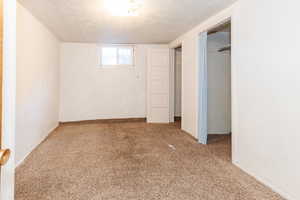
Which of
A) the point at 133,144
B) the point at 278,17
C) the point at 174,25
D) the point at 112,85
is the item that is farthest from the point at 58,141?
the point at 278,17

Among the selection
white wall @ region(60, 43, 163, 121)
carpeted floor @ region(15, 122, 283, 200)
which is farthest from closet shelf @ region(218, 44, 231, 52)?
white wall @ region(60, 43, 163, 121)

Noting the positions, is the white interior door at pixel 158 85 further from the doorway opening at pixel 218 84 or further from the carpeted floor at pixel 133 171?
the carpeted floor at pixel 133 171

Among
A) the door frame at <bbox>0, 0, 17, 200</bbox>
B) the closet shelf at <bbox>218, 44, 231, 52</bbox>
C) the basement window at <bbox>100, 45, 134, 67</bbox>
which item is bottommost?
the door frame at <bbox>0, 0, 17, 200</bbox>

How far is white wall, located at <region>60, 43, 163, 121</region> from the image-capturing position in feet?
19.7

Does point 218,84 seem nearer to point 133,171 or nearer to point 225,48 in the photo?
point 225,48

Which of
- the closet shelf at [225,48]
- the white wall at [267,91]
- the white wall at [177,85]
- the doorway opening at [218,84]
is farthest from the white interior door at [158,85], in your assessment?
the white wall at [267,91]

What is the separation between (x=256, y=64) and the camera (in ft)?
8.39

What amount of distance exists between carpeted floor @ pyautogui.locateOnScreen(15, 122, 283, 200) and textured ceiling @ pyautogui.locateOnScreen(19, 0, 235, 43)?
2292mm

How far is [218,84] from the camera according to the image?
192 inches

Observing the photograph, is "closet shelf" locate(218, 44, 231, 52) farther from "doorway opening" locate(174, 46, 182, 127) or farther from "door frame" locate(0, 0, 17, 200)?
"door frame" locate(0, 0, 17, 200)

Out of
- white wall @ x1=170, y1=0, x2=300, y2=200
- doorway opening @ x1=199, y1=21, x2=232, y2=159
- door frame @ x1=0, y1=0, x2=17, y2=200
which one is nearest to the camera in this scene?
door frame @ x1=0, y1=0, x2=17, y2=200

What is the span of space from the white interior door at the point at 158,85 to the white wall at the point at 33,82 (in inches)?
101

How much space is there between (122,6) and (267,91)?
2320mm

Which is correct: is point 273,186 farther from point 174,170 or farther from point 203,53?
point 203,53
